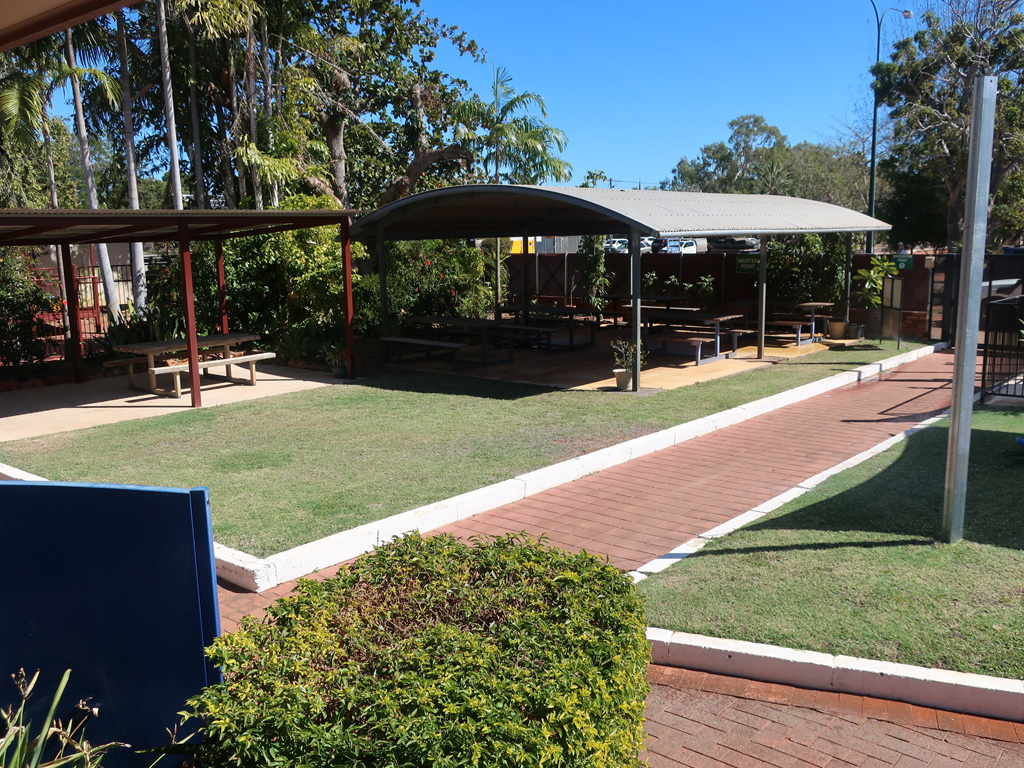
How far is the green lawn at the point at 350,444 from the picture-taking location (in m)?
6.98

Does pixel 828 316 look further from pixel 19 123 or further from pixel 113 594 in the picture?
pixel 19 123

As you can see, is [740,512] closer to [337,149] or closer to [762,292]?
[762,292]

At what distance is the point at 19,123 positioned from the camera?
22312mm

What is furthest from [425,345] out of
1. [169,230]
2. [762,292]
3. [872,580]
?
[872,580]

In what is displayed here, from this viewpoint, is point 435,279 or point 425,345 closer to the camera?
point 425,345

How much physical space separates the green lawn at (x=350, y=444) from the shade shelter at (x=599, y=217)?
1.96m

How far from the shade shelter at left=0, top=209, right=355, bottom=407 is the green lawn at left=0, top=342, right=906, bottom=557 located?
62.5 inches

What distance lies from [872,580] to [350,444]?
19.0 feet

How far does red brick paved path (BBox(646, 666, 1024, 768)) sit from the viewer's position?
139 inches

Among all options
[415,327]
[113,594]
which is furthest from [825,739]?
[415,327]

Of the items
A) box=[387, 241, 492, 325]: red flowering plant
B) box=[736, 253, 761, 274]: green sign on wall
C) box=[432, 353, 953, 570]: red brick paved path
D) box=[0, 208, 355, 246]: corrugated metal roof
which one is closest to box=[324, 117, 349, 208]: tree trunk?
box=[387, 241, 492, 325]: red flowering plant

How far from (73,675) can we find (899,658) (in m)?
3.66

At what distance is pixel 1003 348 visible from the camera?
10617mm

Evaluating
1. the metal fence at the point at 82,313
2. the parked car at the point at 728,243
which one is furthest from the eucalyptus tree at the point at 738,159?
the metal fence at the point at 82,313
